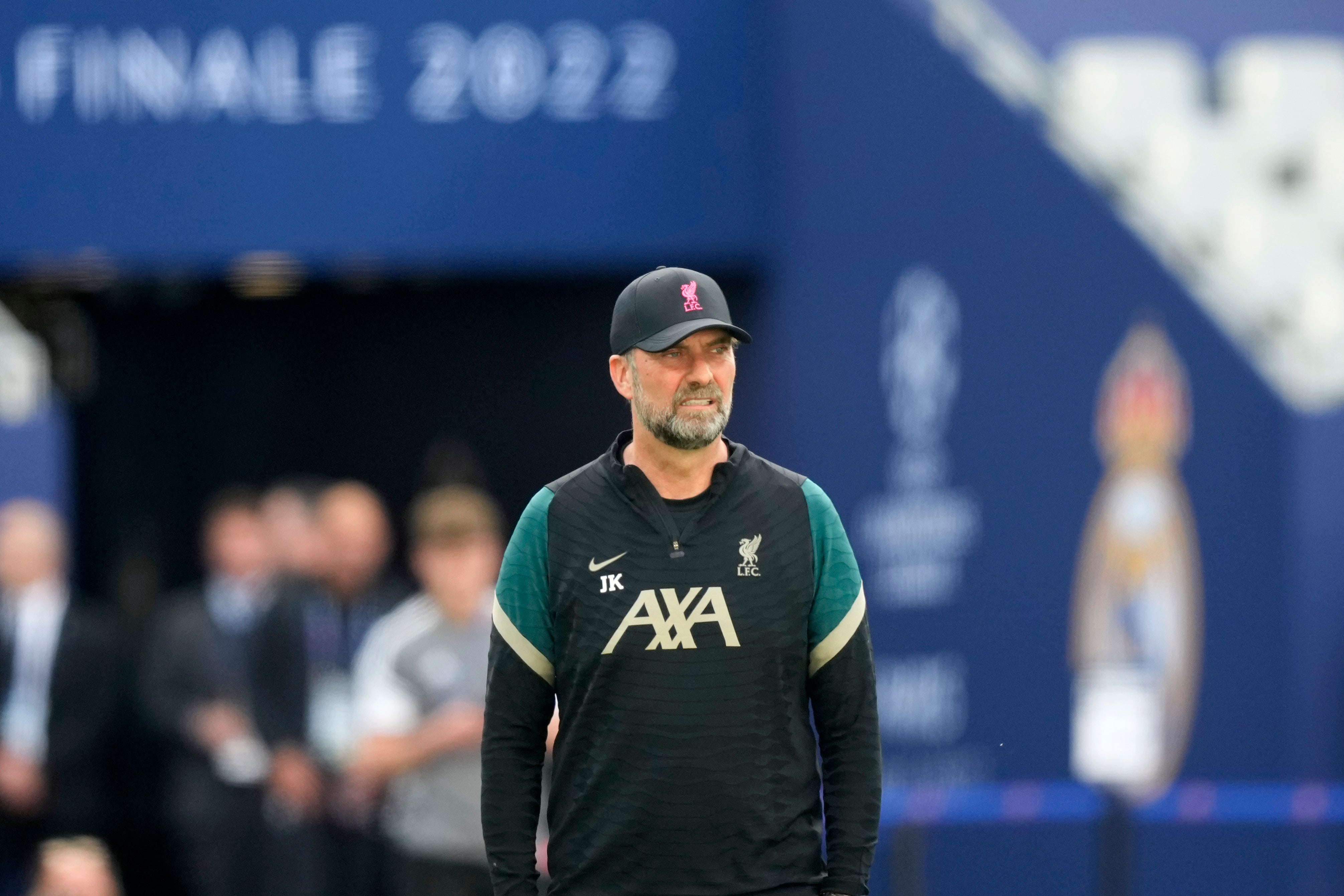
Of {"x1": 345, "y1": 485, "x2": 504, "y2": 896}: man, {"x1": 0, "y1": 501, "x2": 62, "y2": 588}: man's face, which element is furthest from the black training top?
{"x1": 0, "y1": 501, "x2": 62, "y2": 588}: man's face

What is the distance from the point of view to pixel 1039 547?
29.6ft

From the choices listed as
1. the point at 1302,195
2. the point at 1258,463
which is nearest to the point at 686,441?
the point at 1258,463

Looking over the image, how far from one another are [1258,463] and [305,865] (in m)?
4.30

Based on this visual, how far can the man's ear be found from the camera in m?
3.93

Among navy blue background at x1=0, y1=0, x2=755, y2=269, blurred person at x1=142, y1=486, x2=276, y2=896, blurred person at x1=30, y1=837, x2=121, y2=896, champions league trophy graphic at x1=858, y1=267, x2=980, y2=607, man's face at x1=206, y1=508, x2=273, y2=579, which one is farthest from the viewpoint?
navy blue background at x1=0, y1=0, x2=755, y2=269

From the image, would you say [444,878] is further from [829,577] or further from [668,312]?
[668,312]

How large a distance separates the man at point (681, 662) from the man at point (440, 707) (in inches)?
123

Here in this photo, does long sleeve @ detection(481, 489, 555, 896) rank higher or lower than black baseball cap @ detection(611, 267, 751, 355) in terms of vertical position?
lower

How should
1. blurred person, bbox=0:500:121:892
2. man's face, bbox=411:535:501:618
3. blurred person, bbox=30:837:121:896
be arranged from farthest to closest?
blurred person, bbox=0:500:121:892 < blurred person, bbox=30:837:121:896 < man's face, bbox=411:535:501:618

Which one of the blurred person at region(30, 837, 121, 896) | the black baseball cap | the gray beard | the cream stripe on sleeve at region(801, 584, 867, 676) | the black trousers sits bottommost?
the blurred person at region(30, 837, 121, 896)

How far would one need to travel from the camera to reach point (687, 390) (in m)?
3.84

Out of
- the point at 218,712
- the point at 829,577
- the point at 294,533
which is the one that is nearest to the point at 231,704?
the point at 218,712

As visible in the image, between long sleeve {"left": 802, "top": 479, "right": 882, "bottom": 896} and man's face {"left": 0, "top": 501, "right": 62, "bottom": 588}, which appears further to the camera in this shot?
man's face {"left": 0, "top": 501, "right": 62, "bottom": 588}

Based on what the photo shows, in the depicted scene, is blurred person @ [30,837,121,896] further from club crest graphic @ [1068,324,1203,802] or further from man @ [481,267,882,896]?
man @ [481,267,882,896]
